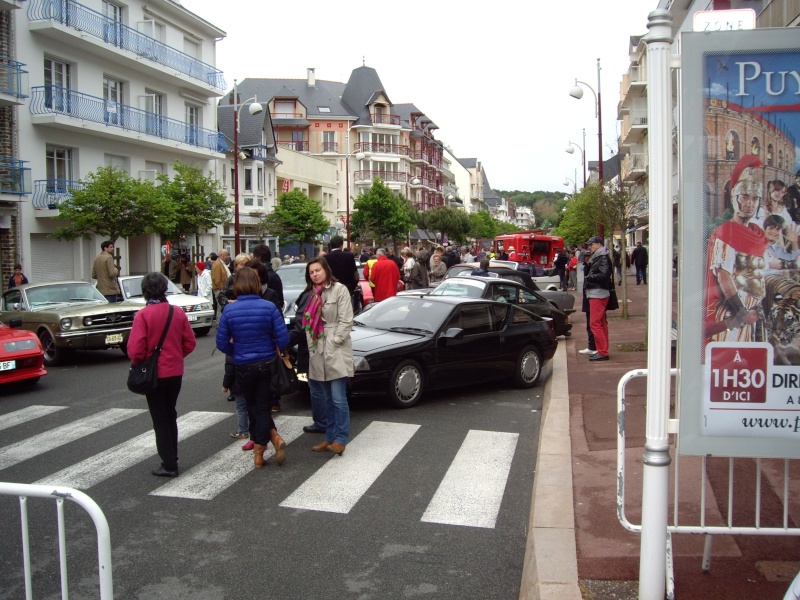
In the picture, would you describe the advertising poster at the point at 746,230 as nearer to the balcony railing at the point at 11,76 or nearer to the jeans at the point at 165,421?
the jeans at the point at 165,421

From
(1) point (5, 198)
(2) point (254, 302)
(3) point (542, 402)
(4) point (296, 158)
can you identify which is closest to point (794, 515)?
(2) point (254, 302)

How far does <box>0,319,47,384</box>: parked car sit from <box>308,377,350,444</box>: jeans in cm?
543

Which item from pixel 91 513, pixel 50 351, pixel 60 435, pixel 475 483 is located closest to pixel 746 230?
pixel 91 513

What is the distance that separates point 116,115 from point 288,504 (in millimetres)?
28375

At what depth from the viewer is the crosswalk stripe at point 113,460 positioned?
272 inches

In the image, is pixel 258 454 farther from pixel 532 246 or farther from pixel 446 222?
pixel 446 222

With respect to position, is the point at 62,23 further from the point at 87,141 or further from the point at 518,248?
the point at 518,248

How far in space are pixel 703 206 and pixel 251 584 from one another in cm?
324

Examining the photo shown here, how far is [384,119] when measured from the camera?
3253 inches

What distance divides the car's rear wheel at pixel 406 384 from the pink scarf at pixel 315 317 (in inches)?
82.3

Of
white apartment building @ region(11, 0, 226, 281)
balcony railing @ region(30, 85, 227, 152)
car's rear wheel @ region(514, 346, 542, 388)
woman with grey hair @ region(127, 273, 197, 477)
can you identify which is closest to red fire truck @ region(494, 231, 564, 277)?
balcony railing @ region(30, 85, 227, 152)

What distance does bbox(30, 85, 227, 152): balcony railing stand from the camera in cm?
2725

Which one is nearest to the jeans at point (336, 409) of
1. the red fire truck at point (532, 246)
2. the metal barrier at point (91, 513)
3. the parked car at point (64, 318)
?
the metal barrier at point (91, 513)

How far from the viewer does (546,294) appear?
1928 cm
